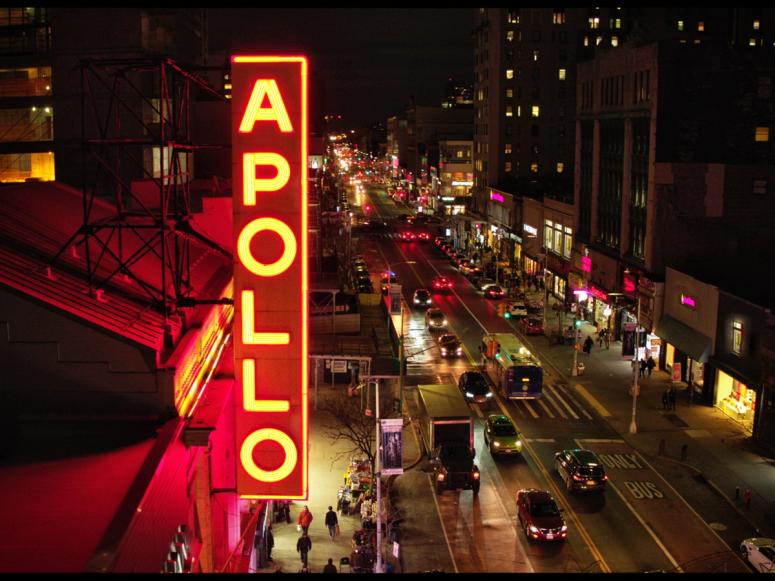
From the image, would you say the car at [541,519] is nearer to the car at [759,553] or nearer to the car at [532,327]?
the car at [759,553]

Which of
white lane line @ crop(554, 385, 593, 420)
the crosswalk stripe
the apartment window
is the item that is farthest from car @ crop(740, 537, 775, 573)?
the apartment window

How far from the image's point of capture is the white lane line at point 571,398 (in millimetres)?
49644

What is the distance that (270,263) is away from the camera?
1778cm

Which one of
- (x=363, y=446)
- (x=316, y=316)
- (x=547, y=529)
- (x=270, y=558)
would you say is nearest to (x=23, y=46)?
(x=316, y=316)

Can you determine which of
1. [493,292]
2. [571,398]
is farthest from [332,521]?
[493,292]

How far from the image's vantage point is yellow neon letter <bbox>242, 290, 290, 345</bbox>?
17.8m

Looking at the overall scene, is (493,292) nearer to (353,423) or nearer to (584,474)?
(353,423)

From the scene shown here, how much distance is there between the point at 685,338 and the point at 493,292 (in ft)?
104

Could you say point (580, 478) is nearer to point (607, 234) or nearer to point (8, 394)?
Result: point (8, 394)

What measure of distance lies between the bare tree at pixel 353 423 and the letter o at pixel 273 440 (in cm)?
1914

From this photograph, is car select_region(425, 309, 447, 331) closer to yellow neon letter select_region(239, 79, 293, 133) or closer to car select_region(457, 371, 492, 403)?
car select_region(457, 371, 492, 403)

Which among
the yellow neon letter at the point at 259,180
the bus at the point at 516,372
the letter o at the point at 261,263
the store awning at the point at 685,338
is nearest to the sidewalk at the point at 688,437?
the store awning at the point at 685,338

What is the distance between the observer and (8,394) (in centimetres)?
1830

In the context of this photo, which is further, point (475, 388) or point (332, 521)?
point (475, 388)
